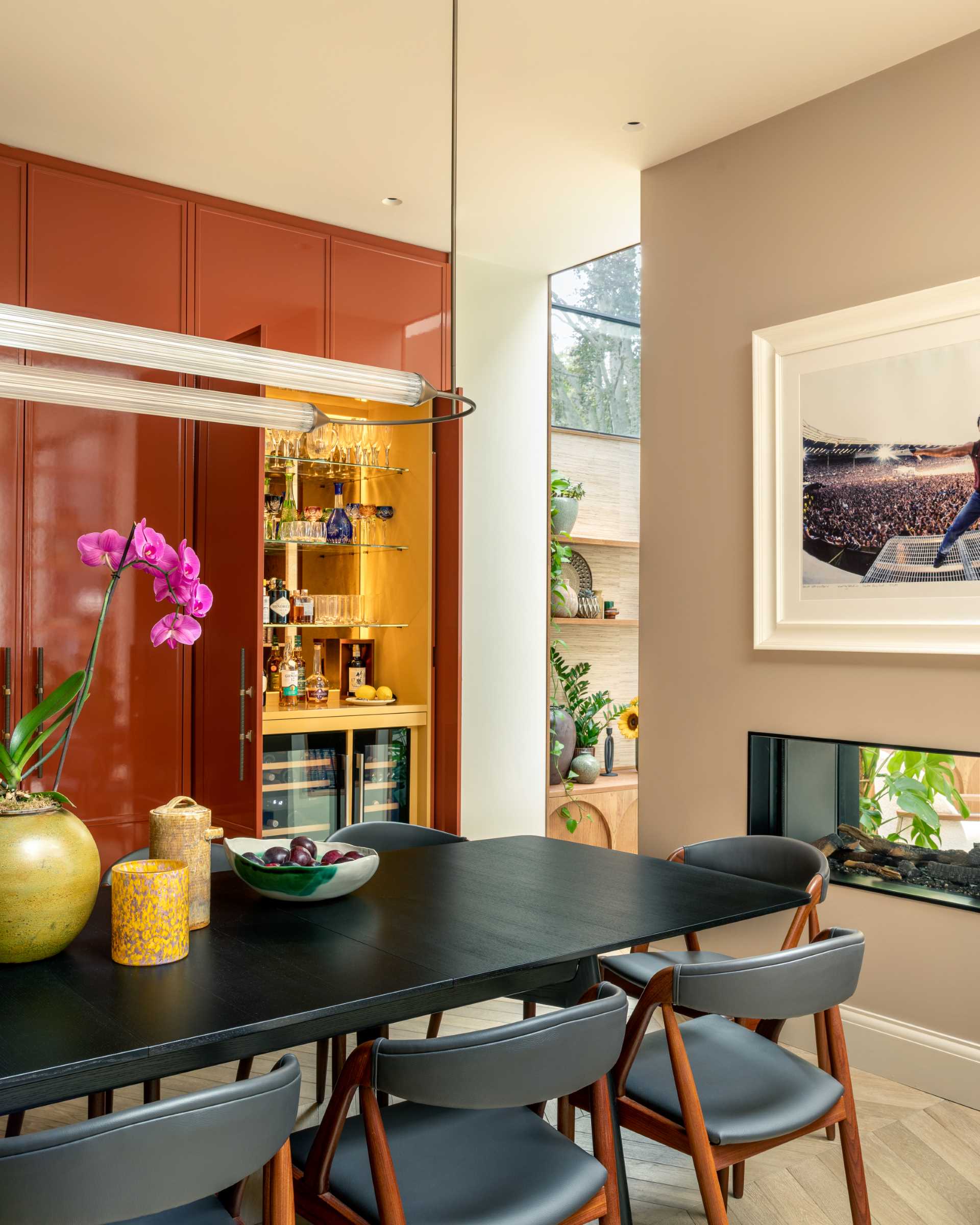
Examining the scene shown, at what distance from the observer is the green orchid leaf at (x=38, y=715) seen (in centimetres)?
180

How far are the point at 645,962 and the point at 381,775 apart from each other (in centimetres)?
195

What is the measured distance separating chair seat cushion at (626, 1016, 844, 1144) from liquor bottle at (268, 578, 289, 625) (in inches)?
102

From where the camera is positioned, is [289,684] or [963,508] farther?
[289,684]

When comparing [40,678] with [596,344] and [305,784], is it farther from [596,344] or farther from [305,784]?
[596,344]

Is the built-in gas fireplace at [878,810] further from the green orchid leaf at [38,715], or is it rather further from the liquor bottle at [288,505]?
the green orchid leaf at [38,715]

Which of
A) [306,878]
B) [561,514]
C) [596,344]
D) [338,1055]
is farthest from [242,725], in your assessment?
[596,344]

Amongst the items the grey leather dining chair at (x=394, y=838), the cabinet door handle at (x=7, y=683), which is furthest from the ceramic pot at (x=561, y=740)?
the cabinet door handle at (x=7, y=683)

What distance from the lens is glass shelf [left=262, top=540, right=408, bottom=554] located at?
14.4ft

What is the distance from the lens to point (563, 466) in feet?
18.5

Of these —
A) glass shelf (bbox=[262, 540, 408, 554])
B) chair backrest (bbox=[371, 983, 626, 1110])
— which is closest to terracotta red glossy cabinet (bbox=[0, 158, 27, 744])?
glass shelf (bbox=[262, 540, 408, 554])

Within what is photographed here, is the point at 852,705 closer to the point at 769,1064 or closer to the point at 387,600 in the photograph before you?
the point at 769,1064

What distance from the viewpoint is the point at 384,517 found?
4.76m

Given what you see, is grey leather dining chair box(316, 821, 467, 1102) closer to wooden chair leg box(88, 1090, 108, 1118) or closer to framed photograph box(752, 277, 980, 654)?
wooden chair leg box(88, 1090, 108, 1118)

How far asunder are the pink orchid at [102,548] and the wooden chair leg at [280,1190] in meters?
1.01
